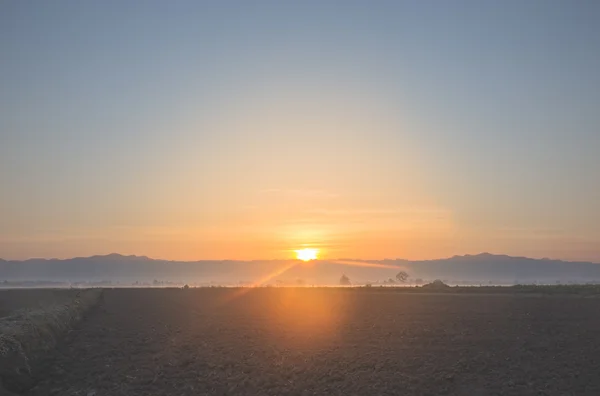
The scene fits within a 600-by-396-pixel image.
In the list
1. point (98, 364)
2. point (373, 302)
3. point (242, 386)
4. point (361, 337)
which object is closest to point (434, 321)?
point (361, 337)

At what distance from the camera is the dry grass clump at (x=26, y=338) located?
2423 cm

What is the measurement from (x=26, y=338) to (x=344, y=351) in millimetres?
Result: 15937

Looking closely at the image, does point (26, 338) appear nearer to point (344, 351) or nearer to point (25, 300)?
point (344, 351)

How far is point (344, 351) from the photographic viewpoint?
28.7 metres

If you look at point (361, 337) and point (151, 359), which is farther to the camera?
point (361, 337)

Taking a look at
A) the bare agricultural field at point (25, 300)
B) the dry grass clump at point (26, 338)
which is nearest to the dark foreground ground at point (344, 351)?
the dry grass clump at point (26, 338)

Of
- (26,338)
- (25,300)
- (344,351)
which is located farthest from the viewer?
(25,300)

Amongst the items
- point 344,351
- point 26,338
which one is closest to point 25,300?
point 26,338

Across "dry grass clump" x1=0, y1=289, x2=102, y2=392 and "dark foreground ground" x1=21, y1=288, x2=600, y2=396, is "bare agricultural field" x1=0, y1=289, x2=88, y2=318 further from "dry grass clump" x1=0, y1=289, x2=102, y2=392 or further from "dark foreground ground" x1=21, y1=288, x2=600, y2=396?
"dry grass clump" x1=0, y1=289, x2=102, y2=392

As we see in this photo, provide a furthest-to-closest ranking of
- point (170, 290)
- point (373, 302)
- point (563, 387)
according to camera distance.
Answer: point (170, 290) → point (373, 302) → point (563, 387)

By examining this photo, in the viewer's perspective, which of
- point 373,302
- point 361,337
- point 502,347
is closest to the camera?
point 502,347

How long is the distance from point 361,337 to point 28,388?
17.1 m

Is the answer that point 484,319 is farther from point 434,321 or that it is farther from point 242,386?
point 242,386

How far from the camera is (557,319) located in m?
33.2
